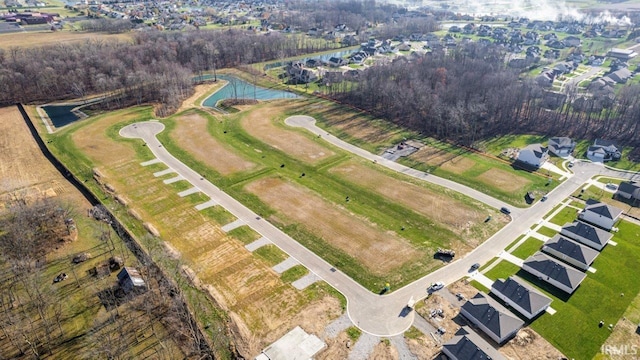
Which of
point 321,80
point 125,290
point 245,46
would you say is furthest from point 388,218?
point 245,46

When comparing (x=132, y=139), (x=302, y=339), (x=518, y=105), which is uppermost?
(x=518, y=105)

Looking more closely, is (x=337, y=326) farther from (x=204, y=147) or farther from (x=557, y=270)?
(x=204, y=147)

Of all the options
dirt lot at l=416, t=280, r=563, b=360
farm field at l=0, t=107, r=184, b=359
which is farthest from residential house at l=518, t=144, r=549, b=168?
farm field at l=0, t=107, r=184, b=359

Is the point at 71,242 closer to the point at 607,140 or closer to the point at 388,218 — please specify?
the point at 388,218

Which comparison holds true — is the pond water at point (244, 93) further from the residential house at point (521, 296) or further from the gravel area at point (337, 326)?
the residential house at point (521, 296)

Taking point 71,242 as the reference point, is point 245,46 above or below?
above

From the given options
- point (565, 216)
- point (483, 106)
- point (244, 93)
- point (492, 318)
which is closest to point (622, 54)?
point (483, 106)
